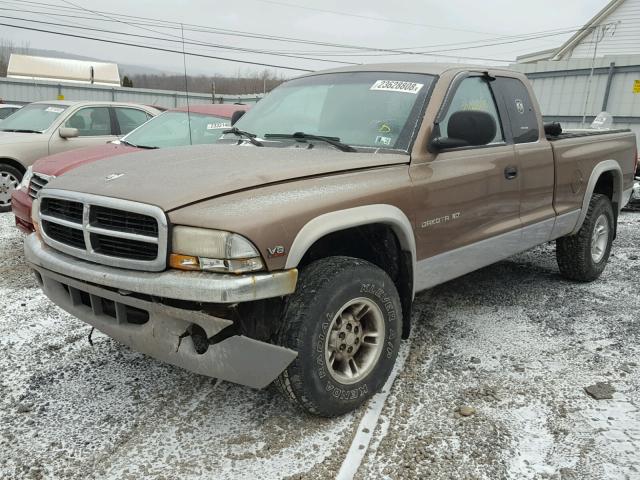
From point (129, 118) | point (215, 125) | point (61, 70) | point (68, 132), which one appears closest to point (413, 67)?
point (215, 125)

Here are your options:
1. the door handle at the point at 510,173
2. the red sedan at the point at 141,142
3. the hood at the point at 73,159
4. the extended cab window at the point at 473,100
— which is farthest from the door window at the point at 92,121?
the door handle at the point at 510,173

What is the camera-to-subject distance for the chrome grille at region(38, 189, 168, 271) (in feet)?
7.79

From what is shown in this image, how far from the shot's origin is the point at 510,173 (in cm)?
382

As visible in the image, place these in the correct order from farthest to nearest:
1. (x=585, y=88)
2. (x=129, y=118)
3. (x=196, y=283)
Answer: (x=585, y=88), (x=129, y=118), (x=196, y=283)

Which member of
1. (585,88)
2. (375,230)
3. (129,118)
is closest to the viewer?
(375,230)

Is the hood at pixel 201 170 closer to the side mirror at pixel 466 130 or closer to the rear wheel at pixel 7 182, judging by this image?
the side mirror at pixel 466 130

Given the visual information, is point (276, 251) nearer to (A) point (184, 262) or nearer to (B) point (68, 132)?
(A) point (184, 262)

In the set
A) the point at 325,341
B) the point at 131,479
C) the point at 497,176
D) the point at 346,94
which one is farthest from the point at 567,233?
the point at 131,479

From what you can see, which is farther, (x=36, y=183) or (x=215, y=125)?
(x=215, y=125)

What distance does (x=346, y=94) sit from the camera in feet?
12.0

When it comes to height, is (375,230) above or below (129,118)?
below

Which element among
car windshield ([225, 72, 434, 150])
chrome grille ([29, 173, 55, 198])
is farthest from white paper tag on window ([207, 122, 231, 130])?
car windshield ([225, 72, 434, 150])

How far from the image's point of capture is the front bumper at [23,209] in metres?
5.13

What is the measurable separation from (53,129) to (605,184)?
7212 millimetres
